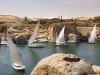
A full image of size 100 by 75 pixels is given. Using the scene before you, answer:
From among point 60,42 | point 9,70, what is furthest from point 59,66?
point 60,42

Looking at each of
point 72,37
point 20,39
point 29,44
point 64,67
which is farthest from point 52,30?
point 64,67

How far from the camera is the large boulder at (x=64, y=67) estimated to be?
6569mm

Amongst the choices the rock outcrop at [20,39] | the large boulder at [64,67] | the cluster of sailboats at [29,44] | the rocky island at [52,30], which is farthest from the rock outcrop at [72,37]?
the large boulder at [64,67]

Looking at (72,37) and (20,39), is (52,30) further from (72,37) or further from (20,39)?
(20,39)

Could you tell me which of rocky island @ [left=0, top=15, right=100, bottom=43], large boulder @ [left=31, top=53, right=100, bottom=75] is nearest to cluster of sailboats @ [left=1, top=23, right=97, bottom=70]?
rocky island @ [left=0, top=15, right=100, bottom=43]

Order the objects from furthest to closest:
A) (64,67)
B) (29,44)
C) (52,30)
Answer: (52,30) < (29,44) < (64,67)

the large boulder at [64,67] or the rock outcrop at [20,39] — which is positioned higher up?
the large boulder at [64,67]

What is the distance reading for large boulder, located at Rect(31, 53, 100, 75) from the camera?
657cm

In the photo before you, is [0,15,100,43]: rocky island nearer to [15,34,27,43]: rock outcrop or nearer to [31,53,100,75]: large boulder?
[15,34,27,43]: rock outcrop

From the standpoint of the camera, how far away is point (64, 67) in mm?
6605


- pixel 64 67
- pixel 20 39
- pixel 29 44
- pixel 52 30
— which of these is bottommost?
pixel 20 39

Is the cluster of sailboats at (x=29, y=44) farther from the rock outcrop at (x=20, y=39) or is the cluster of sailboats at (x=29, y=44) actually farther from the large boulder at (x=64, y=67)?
the large boulder at (x=64, y=67)

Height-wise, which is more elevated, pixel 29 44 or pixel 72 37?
pixel 29 44

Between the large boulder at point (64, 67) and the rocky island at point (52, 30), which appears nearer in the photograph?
the large boulder at point (64, 67)
